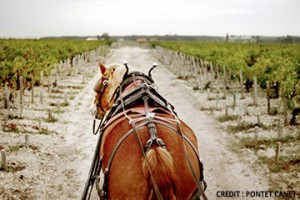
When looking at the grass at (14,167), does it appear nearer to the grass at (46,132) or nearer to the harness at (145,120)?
the grass at (46,132)

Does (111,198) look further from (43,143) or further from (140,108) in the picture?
(43,143)

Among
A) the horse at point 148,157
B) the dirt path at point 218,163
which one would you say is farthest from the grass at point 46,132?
the horse at point 148,157

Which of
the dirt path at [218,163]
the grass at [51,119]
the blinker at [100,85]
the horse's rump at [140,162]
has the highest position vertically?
the blinker at [100,85]

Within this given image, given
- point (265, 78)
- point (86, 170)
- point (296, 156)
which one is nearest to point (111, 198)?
point (86, 170)

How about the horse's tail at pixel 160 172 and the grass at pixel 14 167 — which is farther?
the grass at pixel 14 167

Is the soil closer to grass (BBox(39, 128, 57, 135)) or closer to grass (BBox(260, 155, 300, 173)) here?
grass (BBox(39, 128, 57, 135))

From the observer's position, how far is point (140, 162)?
2.67 m

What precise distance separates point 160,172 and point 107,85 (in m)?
2.55

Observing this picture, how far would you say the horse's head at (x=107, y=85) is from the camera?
15.4 feet

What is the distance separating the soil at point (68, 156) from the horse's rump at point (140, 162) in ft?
9.54

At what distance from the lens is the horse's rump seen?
2557mm

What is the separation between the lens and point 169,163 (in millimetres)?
2562

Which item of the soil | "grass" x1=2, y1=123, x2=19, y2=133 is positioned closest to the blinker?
the soil

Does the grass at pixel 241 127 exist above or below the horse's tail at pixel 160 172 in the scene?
below
